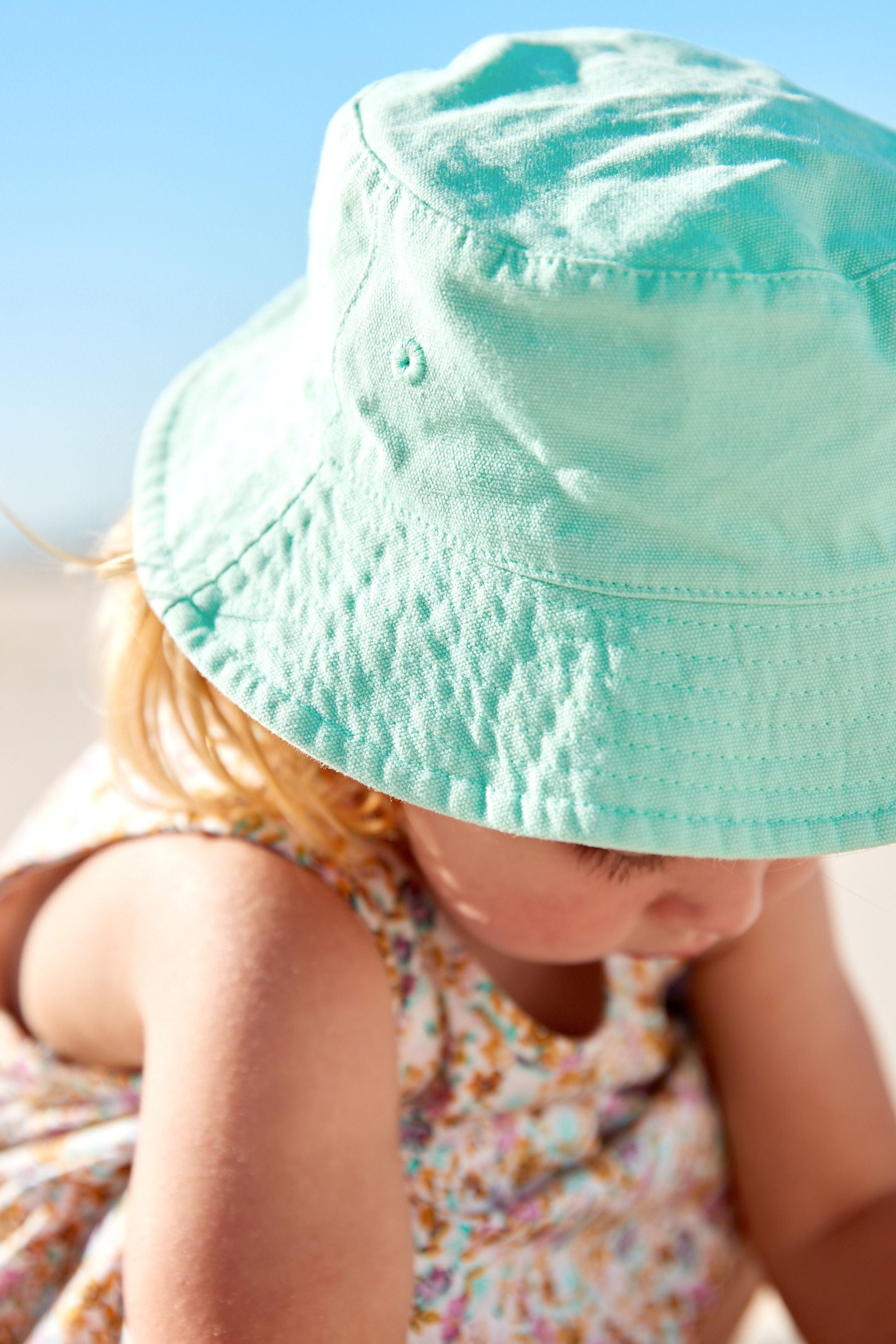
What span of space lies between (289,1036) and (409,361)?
39 centimetres

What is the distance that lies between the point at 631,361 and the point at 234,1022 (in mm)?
434

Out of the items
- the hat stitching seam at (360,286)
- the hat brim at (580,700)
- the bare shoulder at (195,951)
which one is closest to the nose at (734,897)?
the hat brim at (580,700)

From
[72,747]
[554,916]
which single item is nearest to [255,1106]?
[554,916]

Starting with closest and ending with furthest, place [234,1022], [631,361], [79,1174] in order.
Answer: [631,361], [234,1022], [79,1174]

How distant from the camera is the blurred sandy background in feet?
3.91

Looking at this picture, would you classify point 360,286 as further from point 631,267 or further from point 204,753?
point 204,753

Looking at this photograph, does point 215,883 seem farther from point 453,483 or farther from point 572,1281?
point 572,1281

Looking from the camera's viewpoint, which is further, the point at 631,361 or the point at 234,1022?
the point at 234,1022

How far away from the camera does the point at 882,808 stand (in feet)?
1.91

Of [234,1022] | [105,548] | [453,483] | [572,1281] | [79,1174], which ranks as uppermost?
[453,483]

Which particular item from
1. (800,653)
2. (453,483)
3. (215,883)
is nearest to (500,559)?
(453,483)

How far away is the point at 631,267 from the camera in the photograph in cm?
56

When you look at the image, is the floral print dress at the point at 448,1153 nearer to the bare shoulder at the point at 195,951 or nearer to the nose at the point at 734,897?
the bare shoulder at the point at 195,951

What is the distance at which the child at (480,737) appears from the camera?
0.57 metres
